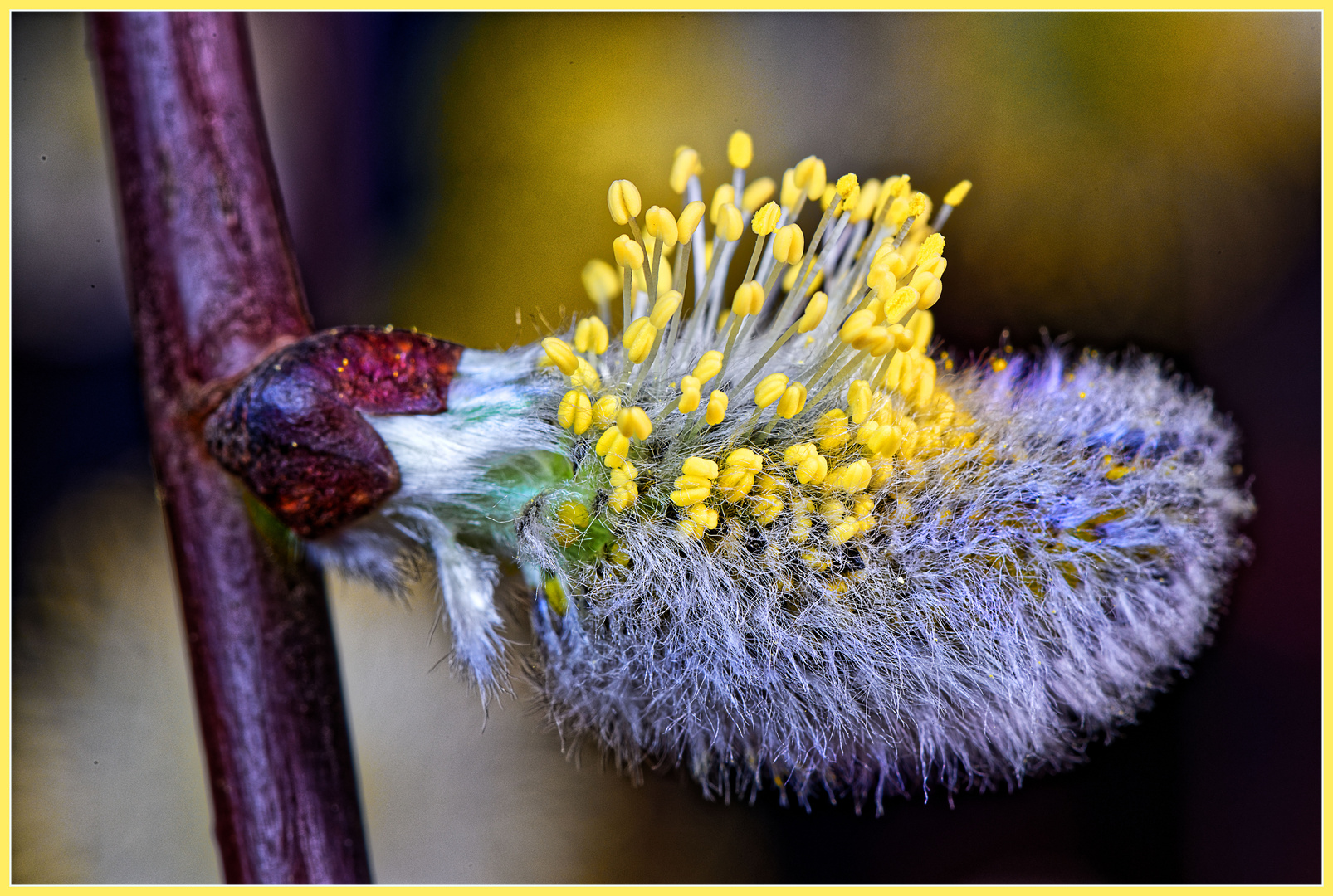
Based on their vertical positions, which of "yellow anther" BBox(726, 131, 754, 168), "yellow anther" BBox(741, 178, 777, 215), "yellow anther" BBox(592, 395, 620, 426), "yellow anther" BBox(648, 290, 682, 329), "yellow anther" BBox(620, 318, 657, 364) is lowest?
"yellow anther" BBox(592, 395, 620, 426)

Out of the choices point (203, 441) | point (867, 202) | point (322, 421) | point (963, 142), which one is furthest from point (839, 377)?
point (963, 142)

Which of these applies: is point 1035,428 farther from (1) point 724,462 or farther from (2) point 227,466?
(2) point 227,466

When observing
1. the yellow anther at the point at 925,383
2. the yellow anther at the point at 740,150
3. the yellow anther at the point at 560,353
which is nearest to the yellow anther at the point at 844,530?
the yellow anther at the point at 925,383

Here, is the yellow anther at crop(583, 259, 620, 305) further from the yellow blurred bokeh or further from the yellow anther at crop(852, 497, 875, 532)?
the yellow anther at crop(852, 497, 875, 532)

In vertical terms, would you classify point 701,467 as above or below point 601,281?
below

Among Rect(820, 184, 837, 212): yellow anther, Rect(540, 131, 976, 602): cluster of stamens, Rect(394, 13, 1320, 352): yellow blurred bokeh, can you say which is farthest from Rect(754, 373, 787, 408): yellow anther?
Rect(394, 13, 1320, 352): yellow blurred bokeh

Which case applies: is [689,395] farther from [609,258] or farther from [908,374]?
[609,258]
